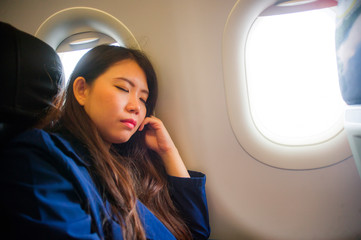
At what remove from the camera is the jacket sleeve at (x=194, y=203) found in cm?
92

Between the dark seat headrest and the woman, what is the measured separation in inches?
3.2

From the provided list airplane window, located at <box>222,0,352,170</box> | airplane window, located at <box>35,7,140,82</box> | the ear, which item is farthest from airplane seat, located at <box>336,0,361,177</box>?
the ear

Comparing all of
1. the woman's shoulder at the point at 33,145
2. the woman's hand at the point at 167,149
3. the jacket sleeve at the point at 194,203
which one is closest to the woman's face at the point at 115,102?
the woman's hand at the point at 167,149

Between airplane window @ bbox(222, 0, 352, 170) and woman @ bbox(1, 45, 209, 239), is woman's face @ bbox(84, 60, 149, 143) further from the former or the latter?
airplane window @ bbox(222, 0, 352, 170)

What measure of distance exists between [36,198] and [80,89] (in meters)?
0.53

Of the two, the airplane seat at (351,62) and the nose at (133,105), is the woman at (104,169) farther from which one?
the airplane seat at (351,62)

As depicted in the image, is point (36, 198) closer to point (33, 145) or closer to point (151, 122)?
point (33, 145)

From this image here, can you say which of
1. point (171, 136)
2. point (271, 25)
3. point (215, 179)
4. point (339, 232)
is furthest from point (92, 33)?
point (339, 232)

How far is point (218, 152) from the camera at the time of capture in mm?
977

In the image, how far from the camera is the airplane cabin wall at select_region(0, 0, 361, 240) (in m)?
0.88

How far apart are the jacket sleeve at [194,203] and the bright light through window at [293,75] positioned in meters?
0.44

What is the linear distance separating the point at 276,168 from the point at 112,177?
77 cm

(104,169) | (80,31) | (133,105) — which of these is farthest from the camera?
(80,31)

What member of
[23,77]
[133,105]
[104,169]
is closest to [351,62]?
[133,105]
